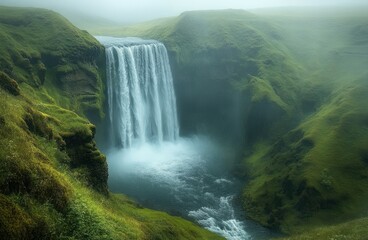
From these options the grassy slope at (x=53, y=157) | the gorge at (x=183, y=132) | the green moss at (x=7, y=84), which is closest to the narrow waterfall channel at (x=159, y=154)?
the gorge at (x=183, y=132)

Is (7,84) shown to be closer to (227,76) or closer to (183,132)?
(183,132)

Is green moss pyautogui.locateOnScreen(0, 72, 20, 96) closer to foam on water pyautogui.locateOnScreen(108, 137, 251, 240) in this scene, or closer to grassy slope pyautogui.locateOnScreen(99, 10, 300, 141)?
foam on water pyautogui.locateOnScreen(108, 137, 251, 240)

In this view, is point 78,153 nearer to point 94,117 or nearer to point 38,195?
point 38,195

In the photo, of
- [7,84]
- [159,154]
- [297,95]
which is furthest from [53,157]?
[297,95]

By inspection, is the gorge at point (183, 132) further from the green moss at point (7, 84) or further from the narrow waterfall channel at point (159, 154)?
the narrow waterfall channel at point (159, 154)

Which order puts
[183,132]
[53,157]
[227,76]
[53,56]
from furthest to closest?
1. [227,76]
2. [183,132]
3. [53,56]
4. [53,157]
